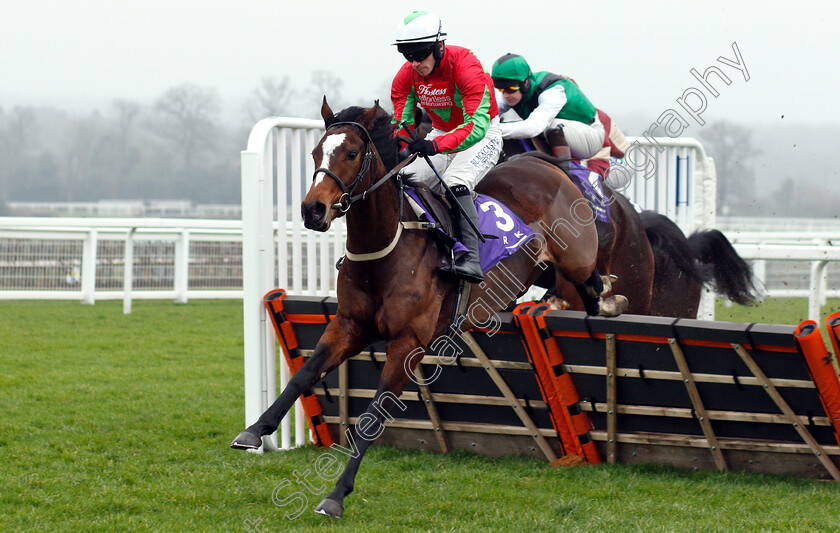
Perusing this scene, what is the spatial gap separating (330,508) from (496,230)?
172 cm

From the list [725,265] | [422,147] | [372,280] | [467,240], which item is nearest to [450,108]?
[422,147]

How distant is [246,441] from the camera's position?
144 inches

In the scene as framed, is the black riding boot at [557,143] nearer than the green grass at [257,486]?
No

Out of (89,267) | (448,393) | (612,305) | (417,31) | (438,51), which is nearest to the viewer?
(417,31)

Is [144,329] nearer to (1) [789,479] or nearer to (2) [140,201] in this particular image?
(1) [789,479]

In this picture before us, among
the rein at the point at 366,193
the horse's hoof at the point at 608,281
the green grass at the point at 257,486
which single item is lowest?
the green grass at the point at 257,486

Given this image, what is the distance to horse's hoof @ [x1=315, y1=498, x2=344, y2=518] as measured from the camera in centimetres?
366

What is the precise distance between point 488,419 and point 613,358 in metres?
0.84

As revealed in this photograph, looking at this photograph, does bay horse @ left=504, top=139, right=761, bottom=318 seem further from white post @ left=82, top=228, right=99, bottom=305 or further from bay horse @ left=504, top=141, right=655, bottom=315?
white post @ left=82, top=228, right=99, bottom=305

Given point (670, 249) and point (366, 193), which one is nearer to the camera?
point (366, 193)

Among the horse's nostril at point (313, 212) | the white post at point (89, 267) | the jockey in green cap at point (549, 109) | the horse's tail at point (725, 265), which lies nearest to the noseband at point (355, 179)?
the horse's nostril at point (313, 212)

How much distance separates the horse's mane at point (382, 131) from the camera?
4.00m

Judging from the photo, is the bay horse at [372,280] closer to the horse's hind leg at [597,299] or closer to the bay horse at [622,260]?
the horse's hind leg at [597,299]

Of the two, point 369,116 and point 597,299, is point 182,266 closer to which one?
point 597,299
